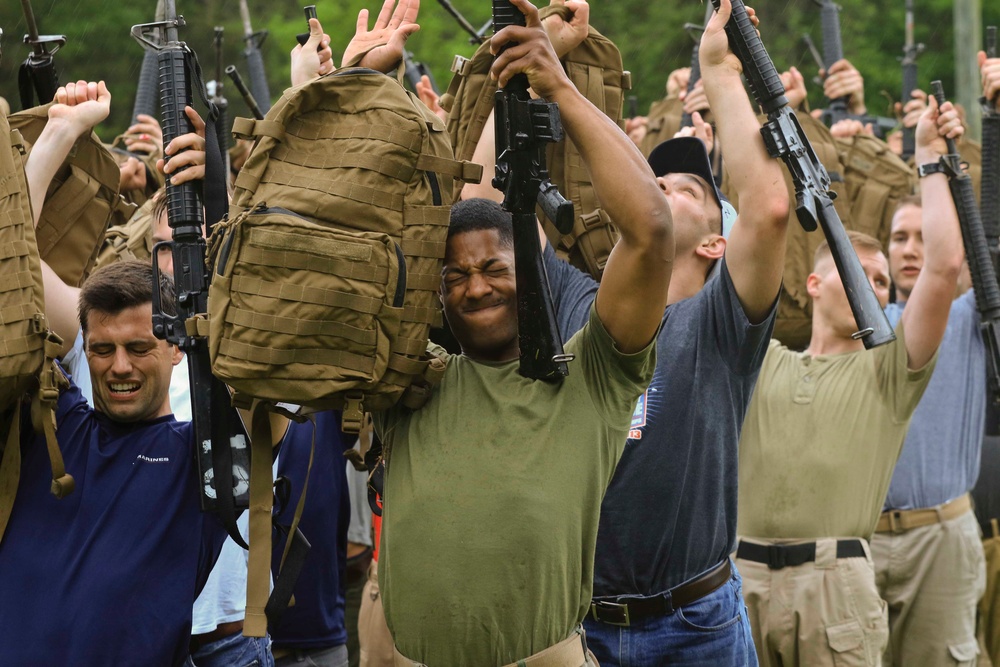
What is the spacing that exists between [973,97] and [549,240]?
9.52 meters

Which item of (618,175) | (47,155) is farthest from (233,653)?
(618,175)

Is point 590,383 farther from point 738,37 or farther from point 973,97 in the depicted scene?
point 973,97

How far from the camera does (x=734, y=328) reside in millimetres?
3607

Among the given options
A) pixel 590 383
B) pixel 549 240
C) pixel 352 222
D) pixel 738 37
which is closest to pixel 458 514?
pixel 590 383

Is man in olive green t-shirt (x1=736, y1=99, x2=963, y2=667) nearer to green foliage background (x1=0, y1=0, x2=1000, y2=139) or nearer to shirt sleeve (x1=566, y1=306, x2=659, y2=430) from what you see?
shirt sleeve (x1=566, y1=306, x2=659, y2=430)

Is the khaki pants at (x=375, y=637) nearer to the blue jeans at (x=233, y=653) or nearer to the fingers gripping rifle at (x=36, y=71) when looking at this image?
the blue jeans at (x=233, y=653)

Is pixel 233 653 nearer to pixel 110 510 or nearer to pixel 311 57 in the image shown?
pixel 110 510

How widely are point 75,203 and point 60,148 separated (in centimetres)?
29

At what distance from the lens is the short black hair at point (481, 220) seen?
3287 mm

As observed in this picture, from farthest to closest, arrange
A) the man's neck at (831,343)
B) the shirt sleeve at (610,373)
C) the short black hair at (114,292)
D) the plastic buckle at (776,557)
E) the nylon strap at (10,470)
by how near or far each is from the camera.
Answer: the man's neck at (831,343) < the plastic buckle at (776,557) < the short black hair at (114,292) < the nylon strap at (10,470) < the shirt sleeve at (610,373)

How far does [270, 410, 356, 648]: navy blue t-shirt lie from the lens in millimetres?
4848

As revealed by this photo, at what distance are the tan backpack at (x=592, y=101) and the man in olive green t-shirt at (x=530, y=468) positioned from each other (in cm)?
99


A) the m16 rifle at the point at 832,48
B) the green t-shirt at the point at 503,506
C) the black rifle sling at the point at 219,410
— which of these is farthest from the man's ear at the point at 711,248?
the m16 rifle at the point at 832,48

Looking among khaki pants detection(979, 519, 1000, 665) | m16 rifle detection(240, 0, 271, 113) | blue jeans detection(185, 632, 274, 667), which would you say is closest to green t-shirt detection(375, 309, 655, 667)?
blue jeans detection(185, 632, 274, 667)
